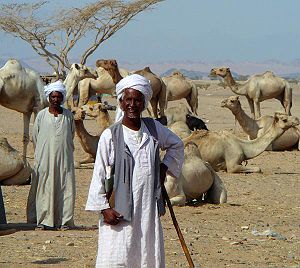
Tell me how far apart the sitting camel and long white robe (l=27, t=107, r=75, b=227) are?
1.98 meters

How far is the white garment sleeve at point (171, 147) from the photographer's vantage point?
5.70 meters

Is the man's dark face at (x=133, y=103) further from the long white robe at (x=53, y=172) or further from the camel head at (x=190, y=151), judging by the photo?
the camel head at (x=190, y=151)

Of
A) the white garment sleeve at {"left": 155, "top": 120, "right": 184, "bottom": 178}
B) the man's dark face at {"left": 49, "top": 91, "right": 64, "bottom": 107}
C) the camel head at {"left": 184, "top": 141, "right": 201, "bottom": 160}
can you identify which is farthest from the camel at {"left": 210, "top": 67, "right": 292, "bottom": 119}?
the white garment sleeve at {"left": 155, "top": 120, "right": 184, "bottom": 178}

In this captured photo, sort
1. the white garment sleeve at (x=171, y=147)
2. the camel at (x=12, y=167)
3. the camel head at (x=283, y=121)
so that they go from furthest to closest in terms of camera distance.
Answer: the camel head at (x=283, y=121), the camel at (x=12, y=167), the white garment sleeve at (x=171, y=147)

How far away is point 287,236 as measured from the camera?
9.39 m

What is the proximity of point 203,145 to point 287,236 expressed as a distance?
16.5 feet

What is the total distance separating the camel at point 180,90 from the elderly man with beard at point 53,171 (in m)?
17.3

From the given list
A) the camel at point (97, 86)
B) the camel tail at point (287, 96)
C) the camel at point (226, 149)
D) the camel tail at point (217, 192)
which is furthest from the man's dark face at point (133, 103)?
the camel tail at point (287, 96)

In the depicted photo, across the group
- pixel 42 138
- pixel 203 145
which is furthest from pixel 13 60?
pixel 42 138

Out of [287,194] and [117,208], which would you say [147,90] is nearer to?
[117,208]

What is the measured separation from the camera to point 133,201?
545 centimetres

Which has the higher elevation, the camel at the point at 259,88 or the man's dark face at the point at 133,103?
the man's dark face at the point at 133,103

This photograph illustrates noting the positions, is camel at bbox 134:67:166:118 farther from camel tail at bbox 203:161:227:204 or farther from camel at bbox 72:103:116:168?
camel tail at bbox 203:161:227:204

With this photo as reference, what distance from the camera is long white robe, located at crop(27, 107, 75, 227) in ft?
30.6
